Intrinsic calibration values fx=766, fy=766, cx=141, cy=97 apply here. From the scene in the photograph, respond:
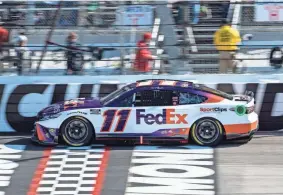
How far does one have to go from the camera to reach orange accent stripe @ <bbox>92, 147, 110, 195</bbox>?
12.5 metres

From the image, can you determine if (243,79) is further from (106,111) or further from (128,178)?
(128,178)

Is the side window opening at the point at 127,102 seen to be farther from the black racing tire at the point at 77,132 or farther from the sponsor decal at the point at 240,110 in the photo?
the sponsor decal at the point at 240,110

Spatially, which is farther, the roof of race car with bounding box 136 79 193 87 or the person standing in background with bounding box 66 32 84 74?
the person standing in background with bounding box 66 32 84 74

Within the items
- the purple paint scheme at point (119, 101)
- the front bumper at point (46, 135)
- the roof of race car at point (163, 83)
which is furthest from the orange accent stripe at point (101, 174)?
the roof of race car at point (163, 83)

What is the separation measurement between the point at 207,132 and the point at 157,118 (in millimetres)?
1027

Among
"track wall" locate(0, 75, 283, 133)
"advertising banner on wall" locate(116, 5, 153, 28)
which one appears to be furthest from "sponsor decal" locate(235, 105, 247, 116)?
"advertising banner on wall" locate(116, 5, 153, 28)

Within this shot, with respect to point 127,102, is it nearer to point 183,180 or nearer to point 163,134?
point 163,134

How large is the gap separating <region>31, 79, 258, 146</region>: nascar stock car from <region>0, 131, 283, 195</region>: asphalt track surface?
0.24 meters

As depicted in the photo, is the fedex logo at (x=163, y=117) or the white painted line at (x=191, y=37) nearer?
the fedex logo at (x=163, y=117)

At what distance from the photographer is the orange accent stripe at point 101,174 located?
12461 mm

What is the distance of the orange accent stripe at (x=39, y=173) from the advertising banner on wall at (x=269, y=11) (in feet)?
19.7

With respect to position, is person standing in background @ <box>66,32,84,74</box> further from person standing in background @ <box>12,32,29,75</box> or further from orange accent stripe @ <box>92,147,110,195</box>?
orange accent stripe @ <box>92,147,110,195</box>

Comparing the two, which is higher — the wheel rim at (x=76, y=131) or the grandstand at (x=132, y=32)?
the grandstand at (x=132, y=32)

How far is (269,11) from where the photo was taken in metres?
17.6
